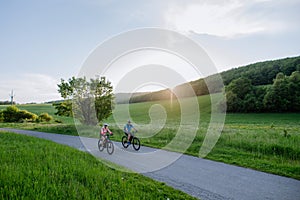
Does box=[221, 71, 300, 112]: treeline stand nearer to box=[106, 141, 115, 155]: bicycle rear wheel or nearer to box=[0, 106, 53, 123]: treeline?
box=[0, 106, 53, 123]: treeline

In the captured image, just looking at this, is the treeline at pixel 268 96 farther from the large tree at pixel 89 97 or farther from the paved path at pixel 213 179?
the paved path at pixel 213 179

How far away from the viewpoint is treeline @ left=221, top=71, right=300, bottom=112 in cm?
4638

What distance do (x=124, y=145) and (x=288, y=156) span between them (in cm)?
803

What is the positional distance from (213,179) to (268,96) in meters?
46.4

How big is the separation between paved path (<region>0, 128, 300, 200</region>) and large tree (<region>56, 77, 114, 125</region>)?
17907mm

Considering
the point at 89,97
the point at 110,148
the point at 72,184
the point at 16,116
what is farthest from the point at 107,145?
the point at 16,116

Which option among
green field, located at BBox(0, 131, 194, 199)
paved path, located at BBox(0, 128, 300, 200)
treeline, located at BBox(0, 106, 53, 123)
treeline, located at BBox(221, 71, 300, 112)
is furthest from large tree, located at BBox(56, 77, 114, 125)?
treeline, located at BBox(221, 71, 300, 112)

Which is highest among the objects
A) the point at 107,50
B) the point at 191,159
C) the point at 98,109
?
the point at 107,50

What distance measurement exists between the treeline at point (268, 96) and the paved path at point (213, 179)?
43818mm

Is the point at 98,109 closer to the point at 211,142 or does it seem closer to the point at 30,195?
the point at 211,142

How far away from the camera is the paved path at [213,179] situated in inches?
236

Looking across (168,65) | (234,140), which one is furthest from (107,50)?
(234,140)

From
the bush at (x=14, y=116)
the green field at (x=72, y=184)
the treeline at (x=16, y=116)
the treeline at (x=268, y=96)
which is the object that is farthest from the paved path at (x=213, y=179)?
the bush at (x=14, y=116)

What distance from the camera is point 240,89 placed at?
5325cm
